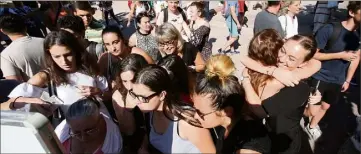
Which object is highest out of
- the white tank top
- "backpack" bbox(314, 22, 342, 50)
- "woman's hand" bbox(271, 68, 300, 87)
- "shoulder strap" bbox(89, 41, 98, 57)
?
"backpack" bbox(314, 22, 342, 50)

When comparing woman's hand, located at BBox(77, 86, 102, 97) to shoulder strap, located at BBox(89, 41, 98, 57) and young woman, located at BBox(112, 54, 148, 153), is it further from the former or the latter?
shoulder strap, located at BBox(89, 41, 98, 57)

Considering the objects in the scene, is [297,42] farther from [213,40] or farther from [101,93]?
[213,40]

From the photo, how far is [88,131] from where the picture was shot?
65.9 inches

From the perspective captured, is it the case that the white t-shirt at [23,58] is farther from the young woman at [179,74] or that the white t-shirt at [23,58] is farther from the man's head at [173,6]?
the man's head at [173,6]

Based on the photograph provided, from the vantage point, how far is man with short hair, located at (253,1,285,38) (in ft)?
12.7

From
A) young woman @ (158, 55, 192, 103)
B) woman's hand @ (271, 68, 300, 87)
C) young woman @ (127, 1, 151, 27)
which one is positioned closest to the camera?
woman's hand @ (271, 68, 300, 87)

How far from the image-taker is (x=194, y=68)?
3104mm

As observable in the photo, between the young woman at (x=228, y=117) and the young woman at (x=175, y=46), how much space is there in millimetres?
1078

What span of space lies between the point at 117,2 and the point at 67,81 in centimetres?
960

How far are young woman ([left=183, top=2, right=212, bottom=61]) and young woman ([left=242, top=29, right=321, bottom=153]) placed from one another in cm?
167

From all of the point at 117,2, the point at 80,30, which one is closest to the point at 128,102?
the point at 80,30

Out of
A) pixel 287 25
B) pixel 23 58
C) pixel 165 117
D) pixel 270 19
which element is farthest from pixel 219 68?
pixel 287 25

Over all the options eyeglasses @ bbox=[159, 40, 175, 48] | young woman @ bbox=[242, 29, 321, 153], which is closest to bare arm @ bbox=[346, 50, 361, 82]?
young woman @ bbox=[242, 29, 321, 153]

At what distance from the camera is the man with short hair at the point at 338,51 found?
295 cm
